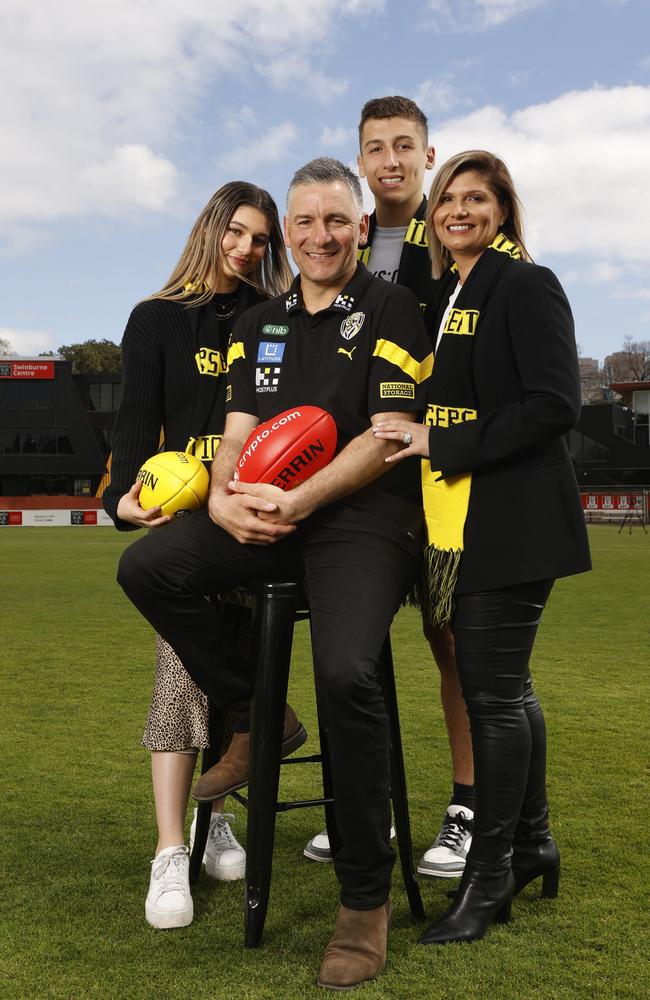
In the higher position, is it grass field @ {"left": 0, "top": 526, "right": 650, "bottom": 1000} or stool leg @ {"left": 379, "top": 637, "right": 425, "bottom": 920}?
stool leg @ {"left": 379, "top": 637, "right": 425, "bottom": 920}

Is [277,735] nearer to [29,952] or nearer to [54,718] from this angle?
[29,952]

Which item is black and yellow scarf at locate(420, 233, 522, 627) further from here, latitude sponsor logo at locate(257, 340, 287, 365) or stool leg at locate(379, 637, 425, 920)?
latitude sponsor logo at locate(257, 340, 287, 365)

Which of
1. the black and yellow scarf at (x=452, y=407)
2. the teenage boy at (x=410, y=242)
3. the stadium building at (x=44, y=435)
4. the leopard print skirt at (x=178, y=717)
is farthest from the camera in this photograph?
the stadium building at (x=44, y=435)

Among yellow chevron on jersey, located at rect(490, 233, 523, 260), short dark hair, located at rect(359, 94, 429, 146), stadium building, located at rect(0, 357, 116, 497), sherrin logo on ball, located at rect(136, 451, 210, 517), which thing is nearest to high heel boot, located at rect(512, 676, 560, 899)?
sherrin logo on ball, located at rect(136, 451, 210, 517)

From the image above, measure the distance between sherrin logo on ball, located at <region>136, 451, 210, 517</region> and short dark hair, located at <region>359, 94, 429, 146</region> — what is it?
1.49m

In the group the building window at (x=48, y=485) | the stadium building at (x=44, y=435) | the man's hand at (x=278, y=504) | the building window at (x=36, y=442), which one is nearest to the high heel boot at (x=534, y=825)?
the man's hand at (x=278, y=504)

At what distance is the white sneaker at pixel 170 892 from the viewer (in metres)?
2.80

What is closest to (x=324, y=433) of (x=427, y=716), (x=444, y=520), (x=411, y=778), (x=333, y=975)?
(x=444, y=520)

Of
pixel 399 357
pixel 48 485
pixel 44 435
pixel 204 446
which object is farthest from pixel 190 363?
pixel 44 435

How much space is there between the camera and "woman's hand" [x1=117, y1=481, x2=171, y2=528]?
9.64 ft

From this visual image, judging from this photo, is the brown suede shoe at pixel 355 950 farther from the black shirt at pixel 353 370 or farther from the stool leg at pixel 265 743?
the black shirt at pixel 353 370

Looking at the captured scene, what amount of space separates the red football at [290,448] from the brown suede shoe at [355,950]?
3.79 ft

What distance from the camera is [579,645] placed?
8562 millimetres

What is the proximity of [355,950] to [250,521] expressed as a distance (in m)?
1.14
